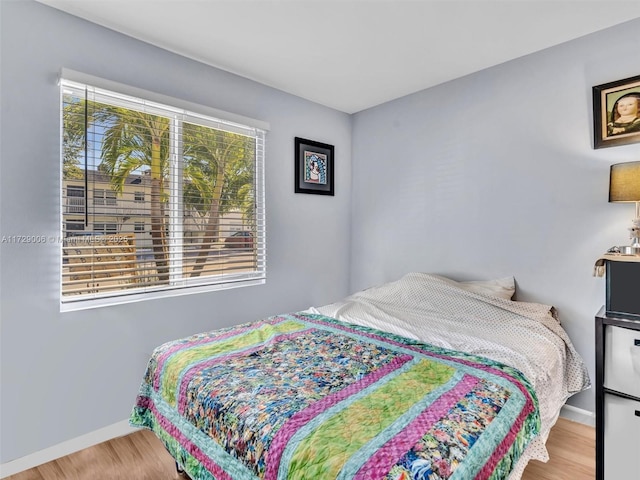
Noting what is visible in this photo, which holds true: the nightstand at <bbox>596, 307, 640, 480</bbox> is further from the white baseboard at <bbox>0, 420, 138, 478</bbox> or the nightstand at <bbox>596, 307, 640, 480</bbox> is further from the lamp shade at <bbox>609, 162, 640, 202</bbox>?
the white baseboard at <bbox>0, 420, 138, 478</bbox>

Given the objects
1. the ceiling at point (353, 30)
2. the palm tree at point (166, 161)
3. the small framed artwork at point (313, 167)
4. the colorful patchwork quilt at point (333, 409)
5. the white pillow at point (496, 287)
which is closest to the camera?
the colorful patchwork quilt at point (333, 409)

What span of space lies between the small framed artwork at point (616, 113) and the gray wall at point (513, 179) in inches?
2.0

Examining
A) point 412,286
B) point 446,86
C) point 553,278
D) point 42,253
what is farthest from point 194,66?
point 553,278

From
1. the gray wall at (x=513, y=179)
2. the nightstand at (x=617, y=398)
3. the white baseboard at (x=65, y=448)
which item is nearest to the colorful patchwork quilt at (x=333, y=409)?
the nightstand at (x=617, y=398)

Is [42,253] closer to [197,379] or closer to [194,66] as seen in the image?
[197,379]

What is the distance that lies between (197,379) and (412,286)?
5.65ft

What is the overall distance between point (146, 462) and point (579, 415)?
2.62 meters

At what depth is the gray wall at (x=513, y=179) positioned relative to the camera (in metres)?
2.14

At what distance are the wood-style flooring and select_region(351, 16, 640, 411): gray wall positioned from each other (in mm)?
355

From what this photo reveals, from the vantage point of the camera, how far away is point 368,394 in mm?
1295

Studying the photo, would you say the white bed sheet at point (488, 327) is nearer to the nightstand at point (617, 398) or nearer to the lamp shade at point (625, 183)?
the nightstand at point (617, 398)

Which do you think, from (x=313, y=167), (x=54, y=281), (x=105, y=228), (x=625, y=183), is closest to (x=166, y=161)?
(x=105, y=228)

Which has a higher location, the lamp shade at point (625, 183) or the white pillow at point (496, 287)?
the lamp shade at point (625, 183)

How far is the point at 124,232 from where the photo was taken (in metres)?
2.16
